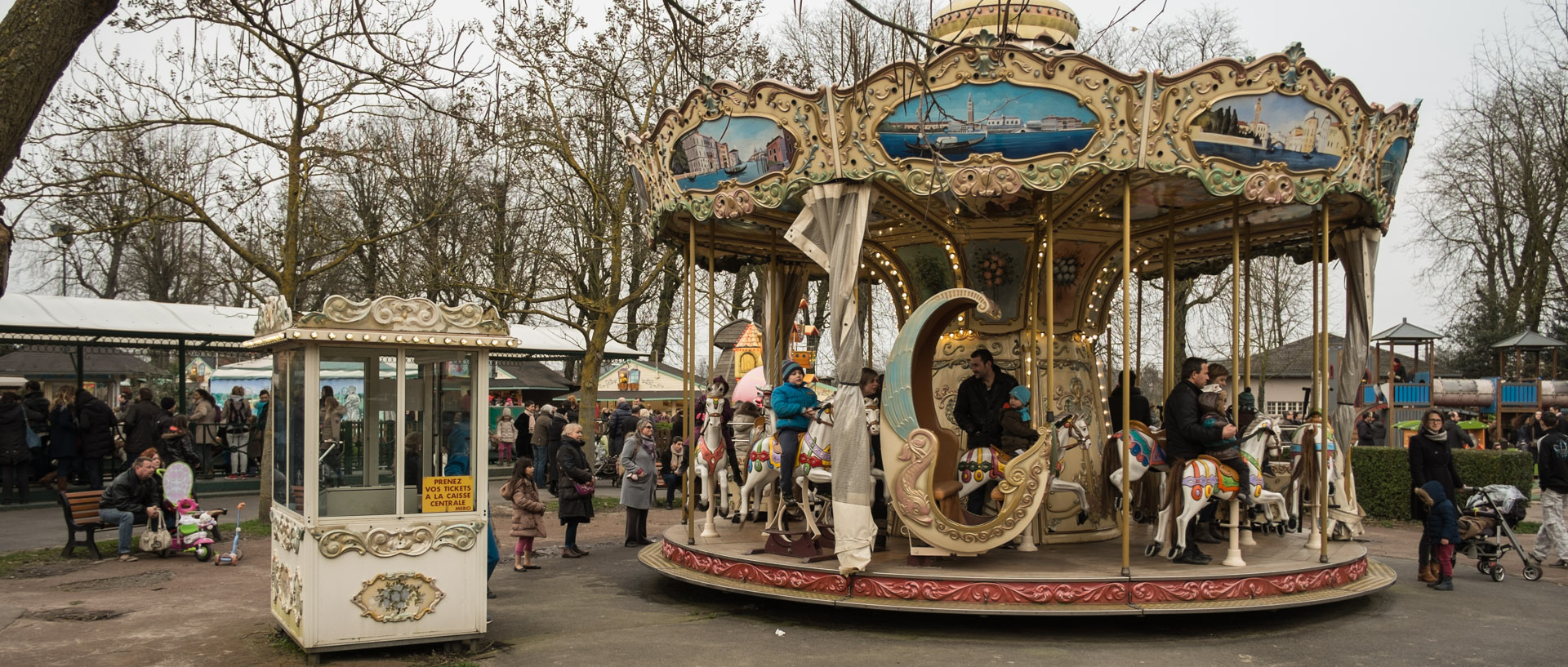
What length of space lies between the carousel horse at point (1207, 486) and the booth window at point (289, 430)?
7.33 meters

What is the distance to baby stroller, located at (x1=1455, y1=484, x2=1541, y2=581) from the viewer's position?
11695 mm

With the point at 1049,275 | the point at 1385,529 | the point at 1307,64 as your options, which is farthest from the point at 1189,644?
the point at 1385,529

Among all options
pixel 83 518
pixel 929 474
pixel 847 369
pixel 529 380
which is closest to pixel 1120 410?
pixel 929 474

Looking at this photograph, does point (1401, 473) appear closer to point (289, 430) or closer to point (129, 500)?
point (289, 430)

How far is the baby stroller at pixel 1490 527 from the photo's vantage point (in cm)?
1170

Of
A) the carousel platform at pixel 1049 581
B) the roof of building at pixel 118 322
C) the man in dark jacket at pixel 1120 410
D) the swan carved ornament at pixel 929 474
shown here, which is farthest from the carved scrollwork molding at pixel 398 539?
the roof of building at pixel 118 322

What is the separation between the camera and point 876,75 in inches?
364

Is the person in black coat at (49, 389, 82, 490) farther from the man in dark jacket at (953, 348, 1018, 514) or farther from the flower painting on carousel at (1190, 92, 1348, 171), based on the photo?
the flower painting on carousel at (1190, 92, 1348, 171)

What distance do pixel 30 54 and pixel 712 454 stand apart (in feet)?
27.2

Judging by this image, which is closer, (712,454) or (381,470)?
(381,470)

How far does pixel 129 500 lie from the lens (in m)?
13.0

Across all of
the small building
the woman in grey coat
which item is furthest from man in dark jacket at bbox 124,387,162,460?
the small building

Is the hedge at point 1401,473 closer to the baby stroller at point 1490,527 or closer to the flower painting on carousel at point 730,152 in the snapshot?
the baby stroller at point 1490,527

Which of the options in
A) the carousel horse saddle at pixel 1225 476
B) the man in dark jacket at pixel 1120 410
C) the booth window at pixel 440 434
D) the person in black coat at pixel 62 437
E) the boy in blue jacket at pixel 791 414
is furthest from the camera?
the person in black coat at pixel 62 437
